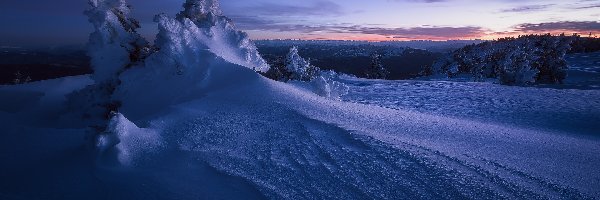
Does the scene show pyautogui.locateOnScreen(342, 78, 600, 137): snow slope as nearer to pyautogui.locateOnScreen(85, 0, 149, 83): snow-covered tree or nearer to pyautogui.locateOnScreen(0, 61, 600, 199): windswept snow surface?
pyautogui.locateOnScreen(0, 61, 600, 199): windswept snow surface

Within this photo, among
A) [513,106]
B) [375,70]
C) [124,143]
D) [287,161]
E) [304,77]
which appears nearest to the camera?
[287,161]

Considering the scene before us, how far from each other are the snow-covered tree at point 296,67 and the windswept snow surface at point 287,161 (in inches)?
285

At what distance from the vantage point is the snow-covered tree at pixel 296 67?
35.6ft

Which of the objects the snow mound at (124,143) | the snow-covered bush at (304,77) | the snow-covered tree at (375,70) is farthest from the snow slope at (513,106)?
the snow-covered tree at (375,70)

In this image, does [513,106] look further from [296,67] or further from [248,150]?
[296,67]

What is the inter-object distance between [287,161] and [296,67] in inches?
377

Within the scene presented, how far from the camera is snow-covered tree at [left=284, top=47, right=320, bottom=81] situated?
35.6 ft

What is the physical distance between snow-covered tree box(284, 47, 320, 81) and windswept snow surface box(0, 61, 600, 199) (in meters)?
7.24

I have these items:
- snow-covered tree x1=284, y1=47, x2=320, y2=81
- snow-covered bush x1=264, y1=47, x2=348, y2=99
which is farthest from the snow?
snow-covered tree x1=284, y1=47, x2=320, y2=81

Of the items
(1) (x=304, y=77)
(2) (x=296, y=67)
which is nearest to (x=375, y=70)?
(2) (x=296, y=67)

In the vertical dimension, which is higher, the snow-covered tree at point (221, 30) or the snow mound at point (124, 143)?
the snow-covered tree at point (221, 30)

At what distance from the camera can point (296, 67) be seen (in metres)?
11.9

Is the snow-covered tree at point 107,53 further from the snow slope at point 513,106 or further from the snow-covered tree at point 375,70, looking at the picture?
the snow-covered tree at point 375,70

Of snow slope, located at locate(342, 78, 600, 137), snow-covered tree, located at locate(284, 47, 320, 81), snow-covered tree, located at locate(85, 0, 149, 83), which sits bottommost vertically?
snow slope, located at locate(342, 78, 600, 137)
